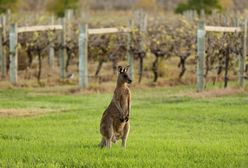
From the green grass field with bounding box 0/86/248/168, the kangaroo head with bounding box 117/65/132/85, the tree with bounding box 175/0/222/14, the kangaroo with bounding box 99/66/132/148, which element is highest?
the tree with bounding box 175/0/222/14

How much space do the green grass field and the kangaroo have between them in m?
0.26

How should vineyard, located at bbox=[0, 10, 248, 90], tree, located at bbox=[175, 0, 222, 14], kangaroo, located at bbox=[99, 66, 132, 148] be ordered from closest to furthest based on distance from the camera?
1. kangaroo, located at bbox=[99, 66, 132, 148]
2. vineyard, located at bbox=[0, 10, 248, 90]
3. tree, located at bbox=[175, 0, 222, 14]

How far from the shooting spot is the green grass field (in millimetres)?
12172

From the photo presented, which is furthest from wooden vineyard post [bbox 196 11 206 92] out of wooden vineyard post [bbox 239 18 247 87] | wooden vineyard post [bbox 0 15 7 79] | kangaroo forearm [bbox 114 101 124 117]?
kangaroo forearm [bbox 114 101 124 117]

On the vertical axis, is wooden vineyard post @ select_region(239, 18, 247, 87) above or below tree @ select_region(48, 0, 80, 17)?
below

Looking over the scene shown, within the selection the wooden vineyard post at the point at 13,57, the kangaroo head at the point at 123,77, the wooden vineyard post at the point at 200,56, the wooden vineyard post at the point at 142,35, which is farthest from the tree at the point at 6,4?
the kangaroo head at the point at 123,77

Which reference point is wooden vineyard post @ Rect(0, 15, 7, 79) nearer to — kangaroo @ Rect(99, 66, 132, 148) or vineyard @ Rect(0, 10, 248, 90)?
vineyard @ Rect(0, 10, 248, 90)

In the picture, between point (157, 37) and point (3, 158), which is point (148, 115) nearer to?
point (3, 158)

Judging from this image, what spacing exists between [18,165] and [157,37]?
20.6 meters

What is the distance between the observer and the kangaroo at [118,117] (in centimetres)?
1310

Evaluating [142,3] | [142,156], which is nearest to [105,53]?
[142,156]

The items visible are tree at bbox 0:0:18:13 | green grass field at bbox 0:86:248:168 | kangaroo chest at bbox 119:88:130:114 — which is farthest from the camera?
tree at bbox 0:0:18:13

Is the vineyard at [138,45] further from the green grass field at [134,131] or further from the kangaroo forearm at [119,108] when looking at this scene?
the kangaroo forearm at [119,108]

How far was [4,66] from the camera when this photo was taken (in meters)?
31.9
